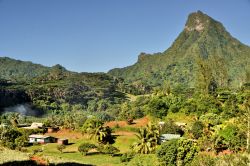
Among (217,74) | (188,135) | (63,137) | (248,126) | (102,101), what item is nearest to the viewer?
(248,126)

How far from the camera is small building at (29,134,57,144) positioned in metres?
82.6

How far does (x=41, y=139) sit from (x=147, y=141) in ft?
83.5

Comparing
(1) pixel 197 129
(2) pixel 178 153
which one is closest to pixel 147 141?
(1) pixel 197 129

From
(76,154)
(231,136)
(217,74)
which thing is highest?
(217,74)

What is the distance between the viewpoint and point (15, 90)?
607ft

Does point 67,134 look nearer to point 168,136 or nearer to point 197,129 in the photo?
point 168,136

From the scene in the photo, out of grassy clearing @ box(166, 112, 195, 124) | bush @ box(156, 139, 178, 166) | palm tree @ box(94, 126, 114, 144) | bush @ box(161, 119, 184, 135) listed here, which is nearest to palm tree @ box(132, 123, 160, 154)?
bush @ box(161, 119, 184, 135)

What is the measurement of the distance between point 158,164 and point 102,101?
425 ft

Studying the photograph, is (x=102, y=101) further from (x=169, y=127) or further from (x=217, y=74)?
(x=169, y=127)

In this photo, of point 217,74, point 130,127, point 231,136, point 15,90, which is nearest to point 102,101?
point 15,90

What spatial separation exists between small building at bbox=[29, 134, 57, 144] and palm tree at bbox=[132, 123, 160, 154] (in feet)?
73.6

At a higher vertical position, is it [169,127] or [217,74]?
[217,74]

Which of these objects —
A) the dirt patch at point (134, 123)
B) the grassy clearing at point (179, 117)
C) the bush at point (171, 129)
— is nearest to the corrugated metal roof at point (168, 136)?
the bush at point (171, 129)

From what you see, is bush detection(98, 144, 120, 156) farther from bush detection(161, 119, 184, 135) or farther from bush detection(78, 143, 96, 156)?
bush detection(161, 119, 184, 135)
